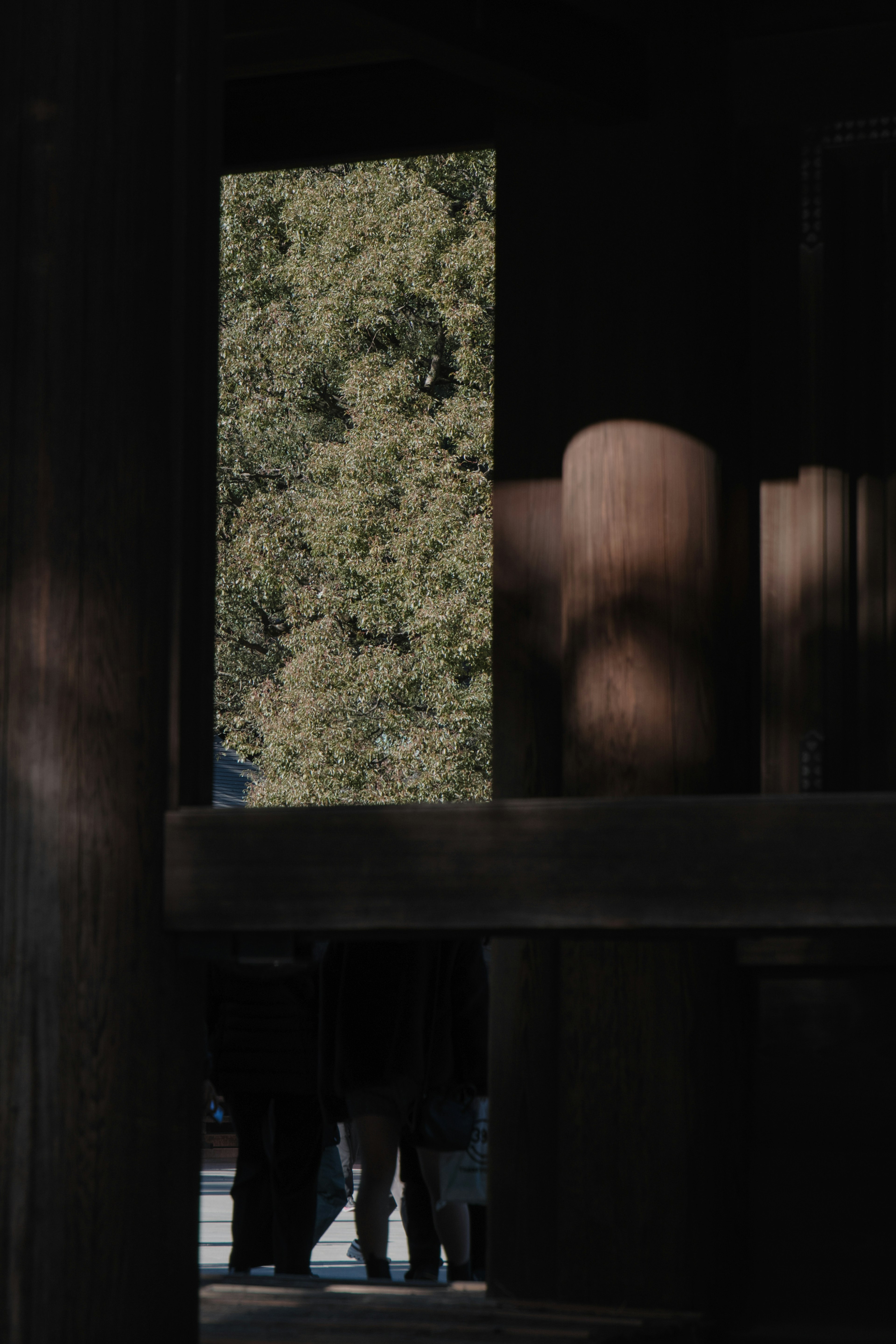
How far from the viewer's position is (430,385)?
2269cm

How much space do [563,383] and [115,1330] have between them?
2707 millimetres

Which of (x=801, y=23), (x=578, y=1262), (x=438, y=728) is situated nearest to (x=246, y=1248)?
(x=578, y=1262)

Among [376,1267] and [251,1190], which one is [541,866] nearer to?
[376,1267]

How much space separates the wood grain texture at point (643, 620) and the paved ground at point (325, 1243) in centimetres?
292

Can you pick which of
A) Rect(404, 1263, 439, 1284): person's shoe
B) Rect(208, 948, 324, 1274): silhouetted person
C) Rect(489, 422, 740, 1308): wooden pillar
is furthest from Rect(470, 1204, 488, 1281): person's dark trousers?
Rect(489, 422, 740, 1308): wooden pillar

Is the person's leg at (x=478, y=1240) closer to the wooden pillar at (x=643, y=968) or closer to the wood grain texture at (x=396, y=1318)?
the wood grain texture at (x=396, y=1318)

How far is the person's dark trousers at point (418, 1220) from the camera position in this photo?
6.60 meters

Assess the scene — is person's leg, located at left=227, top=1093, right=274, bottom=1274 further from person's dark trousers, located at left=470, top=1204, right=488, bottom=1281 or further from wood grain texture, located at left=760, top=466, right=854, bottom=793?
wood grain texture, located at left=760, top=466, right=854, bottom=793

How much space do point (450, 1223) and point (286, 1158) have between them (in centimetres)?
57

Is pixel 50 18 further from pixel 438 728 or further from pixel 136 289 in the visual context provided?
pixel 438 728

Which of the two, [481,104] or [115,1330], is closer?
[115,1330]

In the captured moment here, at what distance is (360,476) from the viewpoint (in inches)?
820

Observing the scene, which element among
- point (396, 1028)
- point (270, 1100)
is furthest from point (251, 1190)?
point (396, 1028)

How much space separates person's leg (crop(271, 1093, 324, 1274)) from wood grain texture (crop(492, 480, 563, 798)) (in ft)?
6.06
